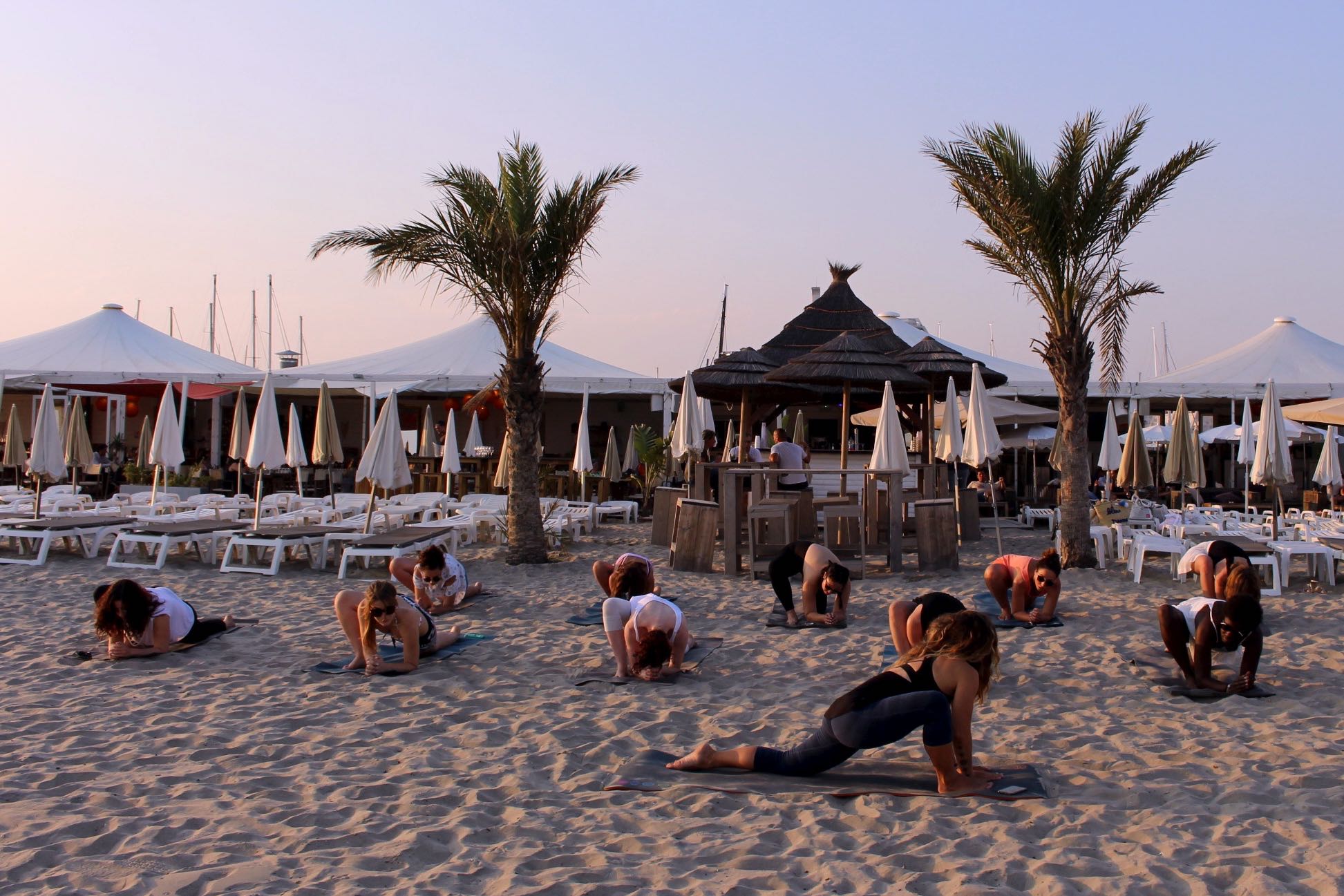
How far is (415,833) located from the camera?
11.3ft

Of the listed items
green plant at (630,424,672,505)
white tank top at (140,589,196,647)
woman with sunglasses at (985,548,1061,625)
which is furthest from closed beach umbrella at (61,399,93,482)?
woman with sunglasses at (985,548,1061,625)

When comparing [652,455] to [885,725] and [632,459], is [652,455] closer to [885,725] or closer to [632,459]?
[632,459]

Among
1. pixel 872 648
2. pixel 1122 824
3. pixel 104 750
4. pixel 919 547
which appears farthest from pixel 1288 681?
pixel 104 750

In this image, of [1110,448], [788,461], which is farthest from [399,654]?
[1110,448]

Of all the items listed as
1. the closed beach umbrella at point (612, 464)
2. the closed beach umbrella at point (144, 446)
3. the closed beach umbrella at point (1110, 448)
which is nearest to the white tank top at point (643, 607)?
the closed beach umbrella at point (1110, 448)

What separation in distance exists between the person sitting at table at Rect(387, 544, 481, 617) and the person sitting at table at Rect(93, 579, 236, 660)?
6.04ft

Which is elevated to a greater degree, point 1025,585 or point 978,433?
point 978,433

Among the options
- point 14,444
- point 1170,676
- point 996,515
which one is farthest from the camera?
point 14,444

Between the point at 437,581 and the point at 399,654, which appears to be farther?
the point at 437,581

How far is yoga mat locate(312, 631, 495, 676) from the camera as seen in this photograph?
585cm

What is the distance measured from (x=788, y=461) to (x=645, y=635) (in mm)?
5575

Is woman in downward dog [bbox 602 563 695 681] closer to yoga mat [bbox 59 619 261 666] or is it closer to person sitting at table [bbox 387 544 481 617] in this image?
person sitting at table [bbox 387 544 481 617]

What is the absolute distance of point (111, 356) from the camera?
66.1ft

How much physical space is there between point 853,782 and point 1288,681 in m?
3.10
